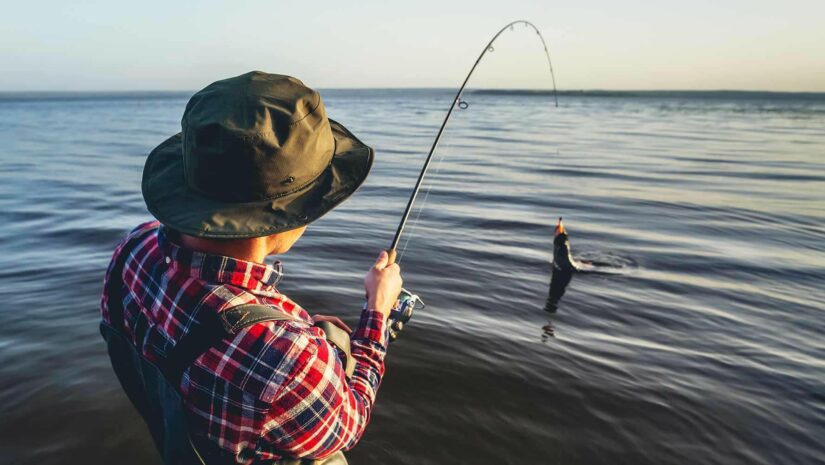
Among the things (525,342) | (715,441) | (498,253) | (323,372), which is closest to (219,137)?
(323,372)

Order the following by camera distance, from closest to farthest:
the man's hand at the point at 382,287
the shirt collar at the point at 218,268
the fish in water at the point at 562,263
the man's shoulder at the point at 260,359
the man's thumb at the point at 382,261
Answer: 1. the man's shoulder at the point at 260,359
2. the shirt collar at the point at 218,268
3. the man's hand at the point at 382,287
4. the man's thumb at the point at 382,261
5. the fish in water at the point at 562,263

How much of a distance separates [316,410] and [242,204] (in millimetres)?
634

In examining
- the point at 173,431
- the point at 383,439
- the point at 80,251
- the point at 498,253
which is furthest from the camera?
the point at 498,253

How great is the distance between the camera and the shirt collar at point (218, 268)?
1604mm

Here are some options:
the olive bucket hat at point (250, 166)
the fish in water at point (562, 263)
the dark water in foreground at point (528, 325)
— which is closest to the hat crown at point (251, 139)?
the olive bucket hat at point (250, 166)

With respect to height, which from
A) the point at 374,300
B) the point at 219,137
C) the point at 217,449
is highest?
the point at 219,137

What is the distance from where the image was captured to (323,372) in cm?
158

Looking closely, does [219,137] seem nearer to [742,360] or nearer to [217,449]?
[217,449]

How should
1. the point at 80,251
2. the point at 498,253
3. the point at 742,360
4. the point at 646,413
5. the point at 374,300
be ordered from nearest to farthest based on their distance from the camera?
1. the point at 374,300
2. the point at 646,413
3. the point at 742,360
4. the point at 80,251
5. the point at 498,253

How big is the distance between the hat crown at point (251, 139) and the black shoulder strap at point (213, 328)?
35 cm

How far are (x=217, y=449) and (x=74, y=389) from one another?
10.8 ft

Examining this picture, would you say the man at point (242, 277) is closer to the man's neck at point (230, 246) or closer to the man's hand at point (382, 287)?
the man's neck at point (230, 246)

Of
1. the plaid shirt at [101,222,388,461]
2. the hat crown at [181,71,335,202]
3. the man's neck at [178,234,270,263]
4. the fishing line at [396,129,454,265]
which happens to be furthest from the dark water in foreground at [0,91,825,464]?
the hat crown at [181,71,335,202]

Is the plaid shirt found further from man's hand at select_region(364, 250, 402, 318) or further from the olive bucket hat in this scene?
man's hand at select_region(364, 250, 402, 318)
